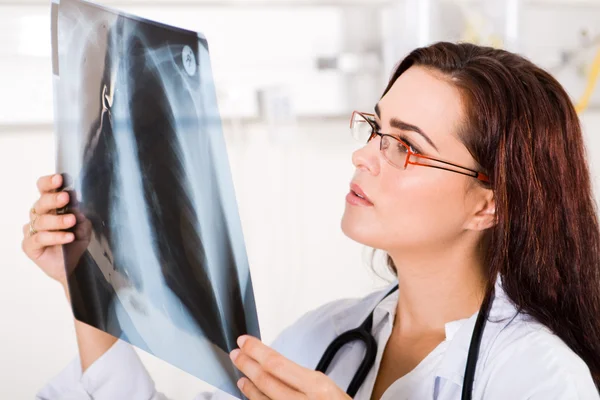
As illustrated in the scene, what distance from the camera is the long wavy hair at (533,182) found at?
915 mm

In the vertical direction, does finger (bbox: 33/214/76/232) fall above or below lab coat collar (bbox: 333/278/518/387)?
above

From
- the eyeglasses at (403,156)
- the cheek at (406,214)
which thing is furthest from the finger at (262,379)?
the eyeglasses at (403,156)

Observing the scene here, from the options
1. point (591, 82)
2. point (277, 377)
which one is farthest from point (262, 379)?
point (591, 82)

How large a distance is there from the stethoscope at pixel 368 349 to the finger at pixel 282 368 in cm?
27

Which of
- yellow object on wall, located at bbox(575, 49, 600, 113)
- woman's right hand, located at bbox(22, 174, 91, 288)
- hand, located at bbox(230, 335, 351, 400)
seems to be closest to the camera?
hand, located at bbox(230, 335, 351, 400)

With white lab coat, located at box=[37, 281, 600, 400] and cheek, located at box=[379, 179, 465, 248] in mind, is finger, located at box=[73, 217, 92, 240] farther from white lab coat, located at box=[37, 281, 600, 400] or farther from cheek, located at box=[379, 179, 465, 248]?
cheek, located at box=[379, 179, 465, 248]

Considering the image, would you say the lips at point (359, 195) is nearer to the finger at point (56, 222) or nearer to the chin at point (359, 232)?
the chin at point (359, 232)

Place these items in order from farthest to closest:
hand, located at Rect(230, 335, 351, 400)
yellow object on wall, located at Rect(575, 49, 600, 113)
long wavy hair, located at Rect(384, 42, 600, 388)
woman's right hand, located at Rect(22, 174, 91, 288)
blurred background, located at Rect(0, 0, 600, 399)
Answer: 1. yellow object on wall, located at Rect(575, 49, 600, 113)
2. blurred background, located at Rect(0, 0, 600, 399)
3. long wavy hair, located at Rect(384, 42, 600, 388)
4. woman's right hand, located at Rect(22, 174, 91, 288)
5. hand, located at Rect(230, 335, 351, 400)

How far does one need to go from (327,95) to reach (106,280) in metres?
0.90

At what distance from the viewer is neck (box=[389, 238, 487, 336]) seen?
3.29 ft

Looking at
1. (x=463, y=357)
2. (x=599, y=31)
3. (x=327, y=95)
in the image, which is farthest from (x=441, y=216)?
(x=599, y=31)

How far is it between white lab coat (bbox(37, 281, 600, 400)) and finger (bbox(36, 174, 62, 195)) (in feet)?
0.83

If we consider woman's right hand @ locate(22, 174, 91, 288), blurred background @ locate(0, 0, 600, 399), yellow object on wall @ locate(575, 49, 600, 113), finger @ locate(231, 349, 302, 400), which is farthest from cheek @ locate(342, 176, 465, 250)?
yellow object on wall @ locate(575, 49, 600, 113)

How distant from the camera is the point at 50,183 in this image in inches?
32.0
